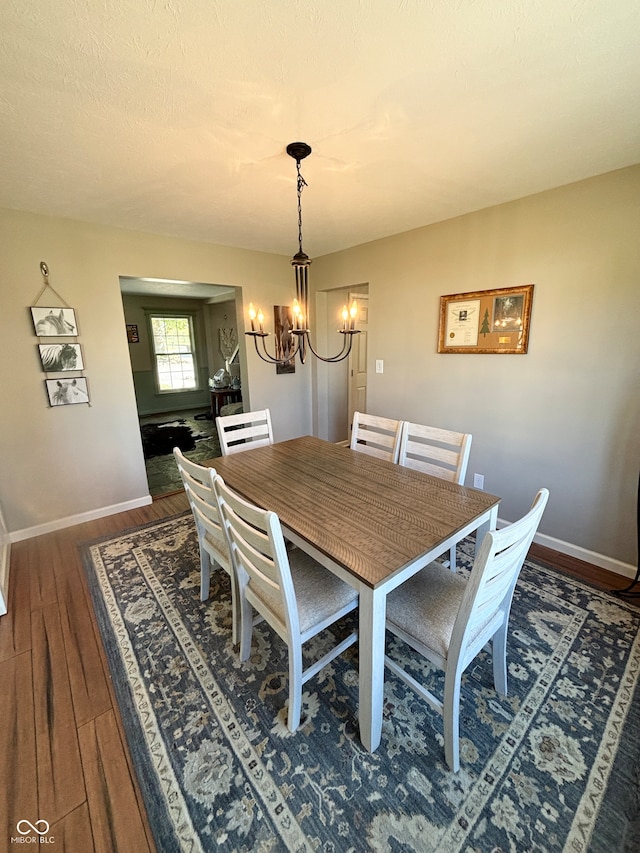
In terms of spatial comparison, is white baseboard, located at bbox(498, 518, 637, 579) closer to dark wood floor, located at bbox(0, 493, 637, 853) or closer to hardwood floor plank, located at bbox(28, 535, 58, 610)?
dark wood floor, located at bbox(0, 493, 637, 853)

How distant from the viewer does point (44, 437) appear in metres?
2.76

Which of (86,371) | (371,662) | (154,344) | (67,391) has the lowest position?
(371,662)

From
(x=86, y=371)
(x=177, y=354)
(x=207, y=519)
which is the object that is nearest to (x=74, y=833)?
(x=207, y=519)

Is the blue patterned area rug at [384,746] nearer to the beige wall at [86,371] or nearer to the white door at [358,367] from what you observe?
the beige wall at [86,371]

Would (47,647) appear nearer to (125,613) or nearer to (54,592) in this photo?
(125,613)

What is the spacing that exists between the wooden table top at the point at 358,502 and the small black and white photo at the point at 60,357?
1612 millimetres

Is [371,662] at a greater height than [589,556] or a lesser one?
greater

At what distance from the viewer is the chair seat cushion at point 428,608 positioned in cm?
124

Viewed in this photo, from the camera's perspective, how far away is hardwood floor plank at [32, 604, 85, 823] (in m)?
1.15

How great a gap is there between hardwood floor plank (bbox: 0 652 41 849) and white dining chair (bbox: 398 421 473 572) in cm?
198

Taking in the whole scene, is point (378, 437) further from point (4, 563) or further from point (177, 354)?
point (177, 354)

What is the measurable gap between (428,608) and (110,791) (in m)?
1.30

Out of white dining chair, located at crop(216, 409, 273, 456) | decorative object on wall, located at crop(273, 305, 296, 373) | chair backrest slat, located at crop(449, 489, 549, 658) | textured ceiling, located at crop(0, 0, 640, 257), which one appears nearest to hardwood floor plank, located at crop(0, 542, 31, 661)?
white dining chair, located at crop(216, 409, 273, 456)

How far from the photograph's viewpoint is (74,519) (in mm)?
2977
